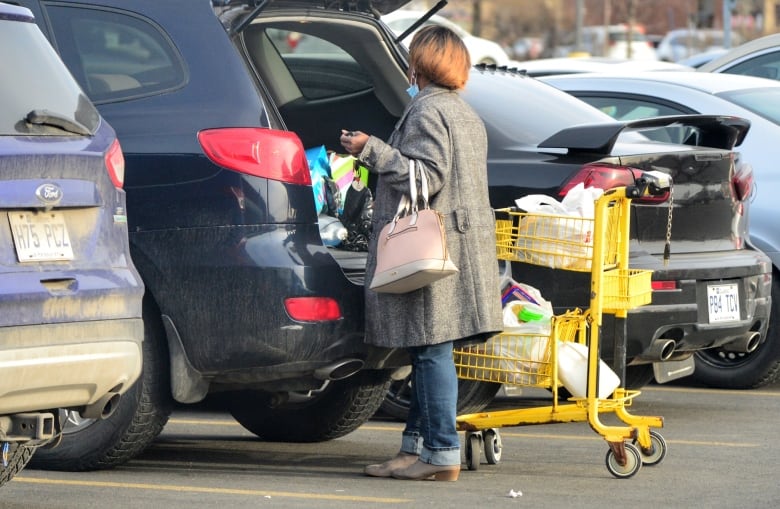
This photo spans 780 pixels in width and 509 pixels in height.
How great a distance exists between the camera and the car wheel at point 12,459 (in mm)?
5566

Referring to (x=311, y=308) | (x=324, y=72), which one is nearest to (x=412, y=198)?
(x=311, y=308)

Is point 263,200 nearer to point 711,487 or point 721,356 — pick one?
point 711,487

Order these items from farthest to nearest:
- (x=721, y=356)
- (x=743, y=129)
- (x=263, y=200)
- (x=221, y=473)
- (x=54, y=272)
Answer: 1. (x=721, y=356)
2. (x=743, y=129)
3. (x=221, y=473)
4. (x=263, y=200)
5. (x=54, y=272)

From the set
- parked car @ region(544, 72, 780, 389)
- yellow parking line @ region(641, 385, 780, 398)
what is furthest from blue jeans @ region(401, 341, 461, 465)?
yellow parking line @ region(641, 385, 780, 398)

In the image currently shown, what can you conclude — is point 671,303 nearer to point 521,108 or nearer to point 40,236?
point 521,108

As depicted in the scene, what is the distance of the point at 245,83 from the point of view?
625 cm

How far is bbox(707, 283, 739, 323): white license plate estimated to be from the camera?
7531 mm

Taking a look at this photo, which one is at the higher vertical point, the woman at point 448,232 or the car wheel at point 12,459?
the woman at point 448,232

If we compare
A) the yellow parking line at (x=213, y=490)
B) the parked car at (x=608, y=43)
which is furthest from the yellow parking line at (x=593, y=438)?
the parked car at (x=608, y=43)

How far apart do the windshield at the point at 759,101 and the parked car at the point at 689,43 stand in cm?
3239

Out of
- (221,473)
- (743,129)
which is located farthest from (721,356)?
(221,473)

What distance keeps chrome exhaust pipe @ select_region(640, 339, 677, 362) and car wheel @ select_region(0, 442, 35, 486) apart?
295cm

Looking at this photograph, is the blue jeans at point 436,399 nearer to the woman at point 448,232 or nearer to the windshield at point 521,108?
the woman at point 448,232

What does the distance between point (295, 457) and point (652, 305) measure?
1718mm
